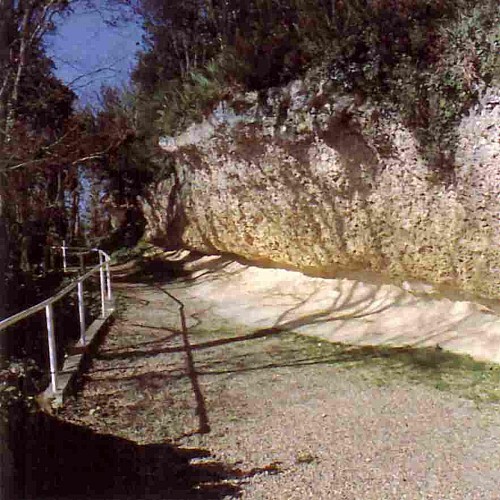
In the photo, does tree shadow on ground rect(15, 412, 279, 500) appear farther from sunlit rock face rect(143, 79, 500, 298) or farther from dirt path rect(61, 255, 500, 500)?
sunlit rock face rect(143, 79, 500, 298)

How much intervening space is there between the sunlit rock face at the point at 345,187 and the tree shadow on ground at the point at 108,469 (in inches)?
176

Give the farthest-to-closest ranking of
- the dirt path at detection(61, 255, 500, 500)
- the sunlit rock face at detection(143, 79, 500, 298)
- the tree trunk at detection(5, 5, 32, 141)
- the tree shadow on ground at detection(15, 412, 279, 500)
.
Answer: the tree trunk at detection(5, 5, 32, 141) < the sunlit rock face at detection(143, 79, 500, 298) < the dirt path at detection(61, 255, 500, 500) < the tree shadow on ground at detection(15, 412, 279, 500)

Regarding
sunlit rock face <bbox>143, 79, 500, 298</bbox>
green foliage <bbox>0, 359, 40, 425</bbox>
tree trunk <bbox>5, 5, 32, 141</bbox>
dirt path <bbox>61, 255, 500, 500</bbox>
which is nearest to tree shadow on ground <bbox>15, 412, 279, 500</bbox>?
dirt path <bbox>61, 255, 500, 500</bbox>

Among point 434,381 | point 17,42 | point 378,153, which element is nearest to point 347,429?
point 434,381

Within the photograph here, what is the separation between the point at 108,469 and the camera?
378cm

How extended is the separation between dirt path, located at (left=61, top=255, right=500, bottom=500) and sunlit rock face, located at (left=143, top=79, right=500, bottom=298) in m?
0.88

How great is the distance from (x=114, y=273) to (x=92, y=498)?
1433 centimetres

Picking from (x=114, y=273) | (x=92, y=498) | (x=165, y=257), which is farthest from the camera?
(x=165, y=257)

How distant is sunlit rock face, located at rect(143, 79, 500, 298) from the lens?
7.00 metres

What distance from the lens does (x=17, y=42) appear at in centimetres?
838

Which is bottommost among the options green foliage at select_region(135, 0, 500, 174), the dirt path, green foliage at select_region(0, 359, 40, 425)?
the dirt path

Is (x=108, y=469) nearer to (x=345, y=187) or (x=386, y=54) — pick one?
(x=345, y=187)

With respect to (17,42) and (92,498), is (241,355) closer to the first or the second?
(92,498)

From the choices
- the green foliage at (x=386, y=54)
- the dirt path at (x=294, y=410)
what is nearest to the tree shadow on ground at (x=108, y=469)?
the dirt path at (x=294, y=410)
